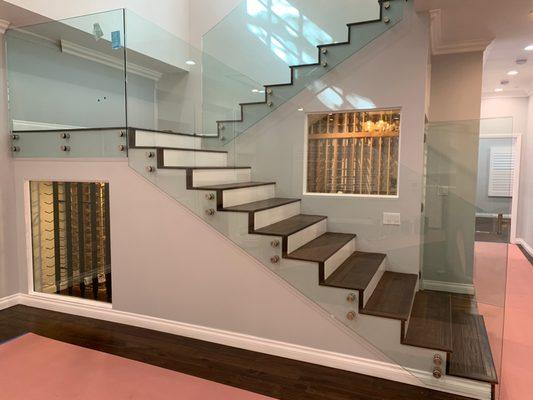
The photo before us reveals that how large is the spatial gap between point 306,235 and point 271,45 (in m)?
2.56

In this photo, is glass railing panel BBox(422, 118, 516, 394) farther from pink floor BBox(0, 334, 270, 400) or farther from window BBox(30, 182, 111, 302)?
window BBox(30, 182, 111, 302)

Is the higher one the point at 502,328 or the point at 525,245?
the point at 502,328

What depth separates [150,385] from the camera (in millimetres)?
2506

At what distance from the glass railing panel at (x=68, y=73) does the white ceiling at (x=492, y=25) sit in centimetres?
288

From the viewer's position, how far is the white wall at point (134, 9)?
3.52 m

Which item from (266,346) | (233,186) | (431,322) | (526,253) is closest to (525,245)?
(526,253)

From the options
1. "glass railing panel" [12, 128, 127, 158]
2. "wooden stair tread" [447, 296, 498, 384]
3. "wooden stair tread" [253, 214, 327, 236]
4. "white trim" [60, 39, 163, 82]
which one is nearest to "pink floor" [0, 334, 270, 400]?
"wooden stair tread" [253, 214, 327, 236]

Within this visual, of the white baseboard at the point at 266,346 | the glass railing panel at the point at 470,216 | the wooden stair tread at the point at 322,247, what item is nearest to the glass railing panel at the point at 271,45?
the wooden stair tread at the point at 322,247

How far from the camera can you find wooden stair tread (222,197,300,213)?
3020 millimetres

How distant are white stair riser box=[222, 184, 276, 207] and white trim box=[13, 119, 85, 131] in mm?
1843

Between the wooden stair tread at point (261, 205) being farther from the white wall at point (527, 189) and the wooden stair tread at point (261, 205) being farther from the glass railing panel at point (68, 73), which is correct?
the white wall at point (527, 189)

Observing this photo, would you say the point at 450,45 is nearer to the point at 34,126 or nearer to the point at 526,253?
the point at 34,126

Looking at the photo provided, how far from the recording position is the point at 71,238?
458 centimetres

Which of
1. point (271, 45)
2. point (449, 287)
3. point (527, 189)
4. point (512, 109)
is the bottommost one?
point (449, 287)
